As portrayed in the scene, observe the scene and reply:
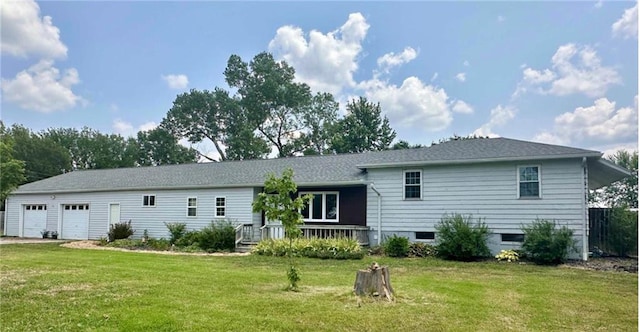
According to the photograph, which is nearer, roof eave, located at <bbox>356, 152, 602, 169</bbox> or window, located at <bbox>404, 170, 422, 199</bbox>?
roof eave, located at <bbox>356, 152, 602, 169</bbox>

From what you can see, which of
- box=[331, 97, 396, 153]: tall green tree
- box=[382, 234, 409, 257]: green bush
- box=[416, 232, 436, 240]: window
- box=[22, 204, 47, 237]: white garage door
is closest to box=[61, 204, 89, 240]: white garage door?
box=[22, 204, 47, 237]: white garage door

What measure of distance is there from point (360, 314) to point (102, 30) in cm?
1421

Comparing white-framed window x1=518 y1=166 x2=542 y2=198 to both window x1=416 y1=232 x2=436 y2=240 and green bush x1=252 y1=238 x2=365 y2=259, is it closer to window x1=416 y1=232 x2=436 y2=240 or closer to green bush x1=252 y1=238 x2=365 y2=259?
window x1=416 y1=232 x2=436 y2=240

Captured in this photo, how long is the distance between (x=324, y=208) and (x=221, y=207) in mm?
4878

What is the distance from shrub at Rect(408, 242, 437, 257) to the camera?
14688 millimetres

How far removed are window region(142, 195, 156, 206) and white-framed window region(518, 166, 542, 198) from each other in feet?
54.3

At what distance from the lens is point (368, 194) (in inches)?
681

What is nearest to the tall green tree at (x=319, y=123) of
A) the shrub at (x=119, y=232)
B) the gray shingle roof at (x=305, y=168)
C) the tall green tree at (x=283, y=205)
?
the gray shingle roof at (x=305, y=168)

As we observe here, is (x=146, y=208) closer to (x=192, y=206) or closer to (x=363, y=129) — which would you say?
(x=192, y=206)

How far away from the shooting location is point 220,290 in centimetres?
793

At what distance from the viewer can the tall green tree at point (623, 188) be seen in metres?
25.7

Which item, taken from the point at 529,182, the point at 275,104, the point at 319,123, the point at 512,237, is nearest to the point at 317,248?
the point at 512,237

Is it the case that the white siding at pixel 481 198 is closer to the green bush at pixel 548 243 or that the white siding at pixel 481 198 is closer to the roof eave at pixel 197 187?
the green bush at pixel 548 243

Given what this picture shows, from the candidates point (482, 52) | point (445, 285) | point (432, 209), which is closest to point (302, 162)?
point (432, 209)
